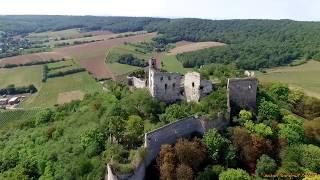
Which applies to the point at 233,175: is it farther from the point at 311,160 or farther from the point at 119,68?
the point at 119,68

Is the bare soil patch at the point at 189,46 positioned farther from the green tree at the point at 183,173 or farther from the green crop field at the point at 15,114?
the green tree at the point at 183,173

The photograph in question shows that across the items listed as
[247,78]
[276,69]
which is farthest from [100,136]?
[276,69]

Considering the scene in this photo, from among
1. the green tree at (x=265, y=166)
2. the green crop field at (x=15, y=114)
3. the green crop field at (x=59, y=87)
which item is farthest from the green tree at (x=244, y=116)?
the green crop field at (x=59, y=87)

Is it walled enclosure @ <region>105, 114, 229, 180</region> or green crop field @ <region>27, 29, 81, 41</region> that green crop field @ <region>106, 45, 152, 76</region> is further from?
green crop field @ <region>27, 29, 81, 41</region>

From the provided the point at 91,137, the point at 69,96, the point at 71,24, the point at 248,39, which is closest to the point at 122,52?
the point at 69,96

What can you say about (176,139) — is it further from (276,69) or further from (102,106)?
(276,69)
